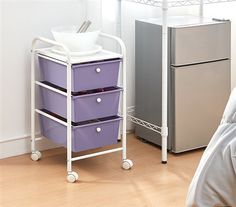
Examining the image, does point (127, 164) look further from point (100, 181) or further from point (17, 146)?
point (17, 146)

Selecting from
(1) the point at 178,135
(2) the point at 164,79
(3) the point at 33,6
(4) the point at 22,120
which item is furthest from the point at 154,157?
(3) the point at 33,6

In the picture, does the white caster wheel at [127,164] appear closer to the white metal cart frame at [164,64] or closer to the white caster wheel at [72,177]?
the white metal cart frame at [164,64]

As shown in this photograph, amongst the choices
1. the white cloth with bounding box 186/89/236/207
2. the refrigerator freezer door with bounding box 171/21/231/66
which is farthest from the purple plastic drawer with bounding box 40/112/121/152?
the white cloth with bounding box 186/89/236/207

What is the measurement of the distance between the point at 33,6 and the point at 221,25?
1108 millimetres

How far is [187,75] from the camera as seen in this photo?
3770 millimetres

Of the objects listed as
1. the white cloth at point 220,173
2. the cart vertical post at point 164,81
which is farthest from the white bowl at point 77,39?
the white cloth at point 220,173

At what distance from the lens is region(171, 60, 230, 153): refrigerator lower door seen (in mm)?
3771

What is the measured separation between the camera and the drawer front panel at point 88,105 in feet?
11.3

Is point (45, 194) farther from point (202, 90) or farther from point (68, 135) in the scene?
point (202, 90)

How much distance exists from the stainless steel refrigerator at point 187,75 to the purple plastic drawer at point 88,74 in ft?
1.26

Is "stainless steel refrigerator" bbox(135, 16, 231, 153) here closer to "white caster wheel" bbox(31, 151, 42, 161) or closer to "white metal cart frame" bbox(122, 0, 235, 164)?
"white metal cart frame" bbox(122, 0, 235, 164)

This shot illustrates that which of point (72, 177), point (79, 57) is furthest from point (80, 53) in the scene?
point (72, 177)

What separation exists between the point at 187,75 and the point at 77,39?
0.70 metres

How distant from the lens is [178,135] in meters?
3.81
